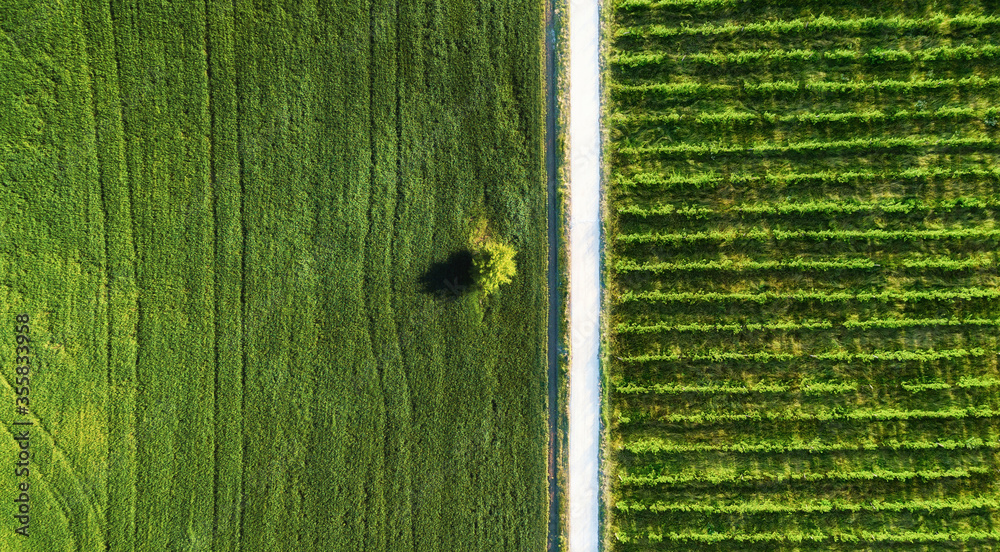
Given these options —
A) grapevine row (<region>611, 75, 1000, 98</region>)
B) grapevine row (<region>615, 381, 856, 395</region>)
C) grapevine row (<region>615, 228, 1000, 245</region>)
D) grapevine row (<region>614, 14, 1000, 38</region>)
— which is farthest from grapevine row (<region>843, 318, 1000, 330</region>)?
grapevine row (<region>614, 14, 1000, 38</region>)

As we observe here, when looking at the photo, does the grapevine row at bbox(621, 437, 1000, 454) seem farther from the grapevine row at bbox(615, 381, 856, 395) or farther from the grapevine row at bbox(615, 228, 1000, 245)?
the grapevine row at bbox(615, 228, 1000, 245)

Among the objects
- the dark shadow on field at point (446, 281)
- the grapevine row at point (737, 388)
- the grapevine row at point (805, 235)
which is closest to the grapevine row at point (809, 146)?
the grapevine row at point (805, 235)

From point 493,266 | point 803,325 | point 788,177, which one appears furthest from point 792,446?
point 493,266

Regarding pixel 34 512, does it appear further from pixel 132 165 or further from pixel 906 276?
pixel 906 276

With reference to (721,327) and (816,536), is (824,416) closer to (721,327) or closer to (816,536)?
(816,536)

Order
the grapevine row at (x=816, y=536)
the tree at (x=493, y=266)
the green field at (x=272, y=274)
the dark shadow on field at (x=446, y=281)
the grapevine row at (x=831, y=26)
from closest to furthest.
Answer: the tree at (x=493, y=266)
the green field at (x=272, y=274)
the grapevine row at (x=816, y=536)
the dark shadow on field at (x=446, y=281)
the grapevine row at (x=831, y=26)

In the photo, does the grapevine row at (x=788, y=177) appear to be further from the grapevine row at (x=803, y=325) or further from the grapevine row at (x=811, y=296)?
the grapevine row at (x=803, y=325)

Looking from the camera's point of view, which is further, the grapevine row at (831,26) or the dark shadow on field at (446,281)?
the grapevine row at (831,26)

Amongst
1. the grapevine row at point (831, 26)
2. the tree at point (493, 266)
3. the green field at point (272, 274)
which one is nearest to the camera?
the tree at point (493, 266)
